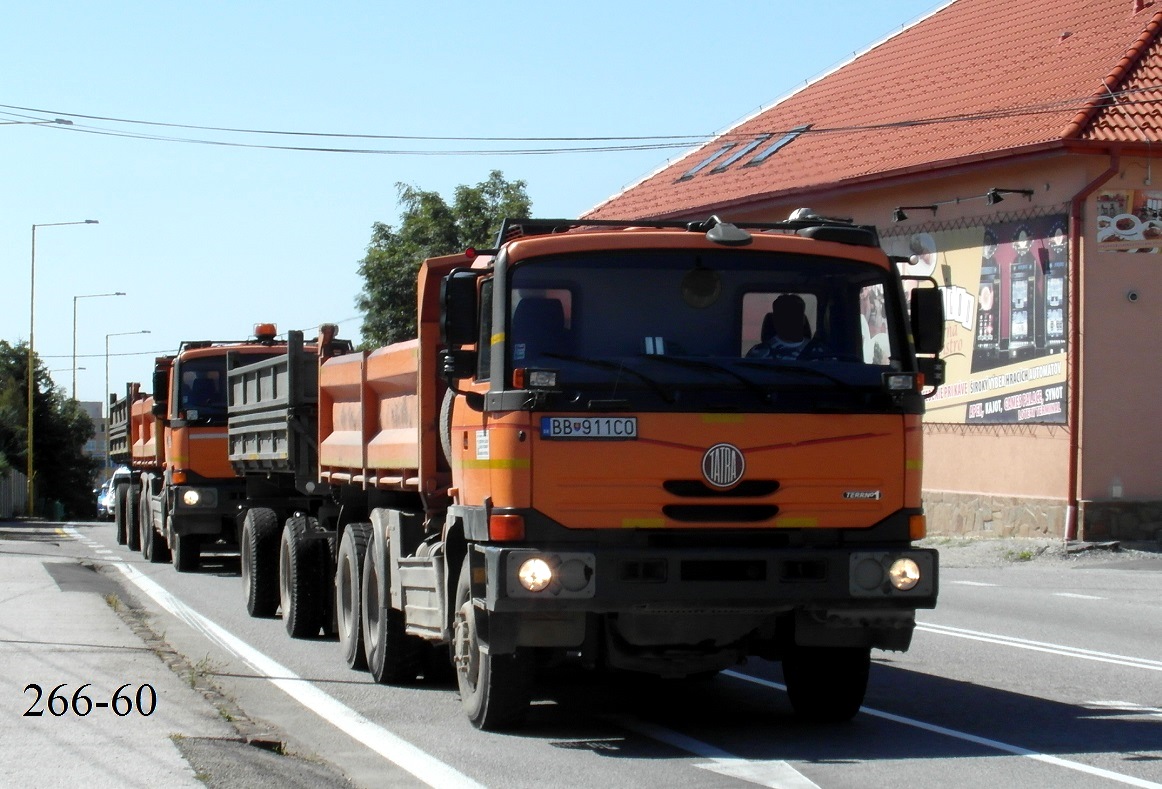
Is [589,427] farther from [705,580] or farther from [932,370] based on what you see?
[932,370]

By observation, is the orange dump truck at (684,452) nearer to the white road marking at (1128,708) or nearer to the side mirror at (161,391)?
the white road marking at (1128,708)

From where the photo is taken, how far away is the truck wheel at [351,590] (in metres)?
11.2

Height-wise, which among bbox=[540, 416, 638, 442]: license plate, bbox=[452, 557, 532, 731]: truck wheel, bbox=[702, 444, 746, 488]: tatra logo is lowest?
bbox=[452, 557, 532, 731]: truck wheel

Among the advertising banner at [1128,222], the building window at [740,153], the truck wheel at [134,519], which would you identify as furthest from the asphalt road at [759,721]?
the building window at [740,153]

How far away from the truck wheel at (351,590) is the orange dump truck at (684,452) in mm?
2599

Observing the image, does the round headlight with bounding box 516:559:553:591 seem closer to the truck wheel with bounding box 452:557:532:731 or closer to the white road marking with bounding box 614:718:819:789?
the truck wheel with bounding box 452:557:532:731

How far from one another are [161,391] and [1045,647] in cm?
Answer: 1437

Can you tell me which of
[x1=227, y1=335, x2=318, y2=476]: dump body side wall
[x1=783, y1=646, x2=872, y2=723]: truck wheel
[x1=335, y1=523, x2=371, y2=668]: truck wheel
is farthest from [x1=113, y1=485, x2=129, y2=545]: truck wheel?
[x1=783, y1=646, x2=872, y2=723]: truck wheel

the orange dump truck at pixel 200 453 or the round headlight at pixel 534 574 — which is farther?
the orange dump truck at pixel 200 453

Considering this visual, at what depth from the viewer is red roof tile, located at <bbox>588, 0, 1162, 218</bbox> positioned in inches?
930

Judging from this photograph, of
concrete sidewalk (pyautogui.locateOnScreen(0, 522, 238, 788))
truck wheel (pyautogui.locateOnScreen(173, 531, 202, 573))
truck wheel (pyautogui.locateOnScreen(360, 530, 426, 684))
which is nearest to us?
concrete sidewalk (pyautogui.locateOnScreen(0, 522, 238, 788))

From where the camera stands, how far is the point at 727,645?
8.07m

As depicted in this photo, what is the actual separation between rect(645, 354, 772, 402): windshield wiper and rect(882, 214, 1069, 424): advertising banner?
→ 15.0 meters

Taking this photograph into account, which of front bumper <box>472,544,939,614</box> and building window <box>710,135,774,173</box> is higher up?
building window <box>710,135,774,173</box>
